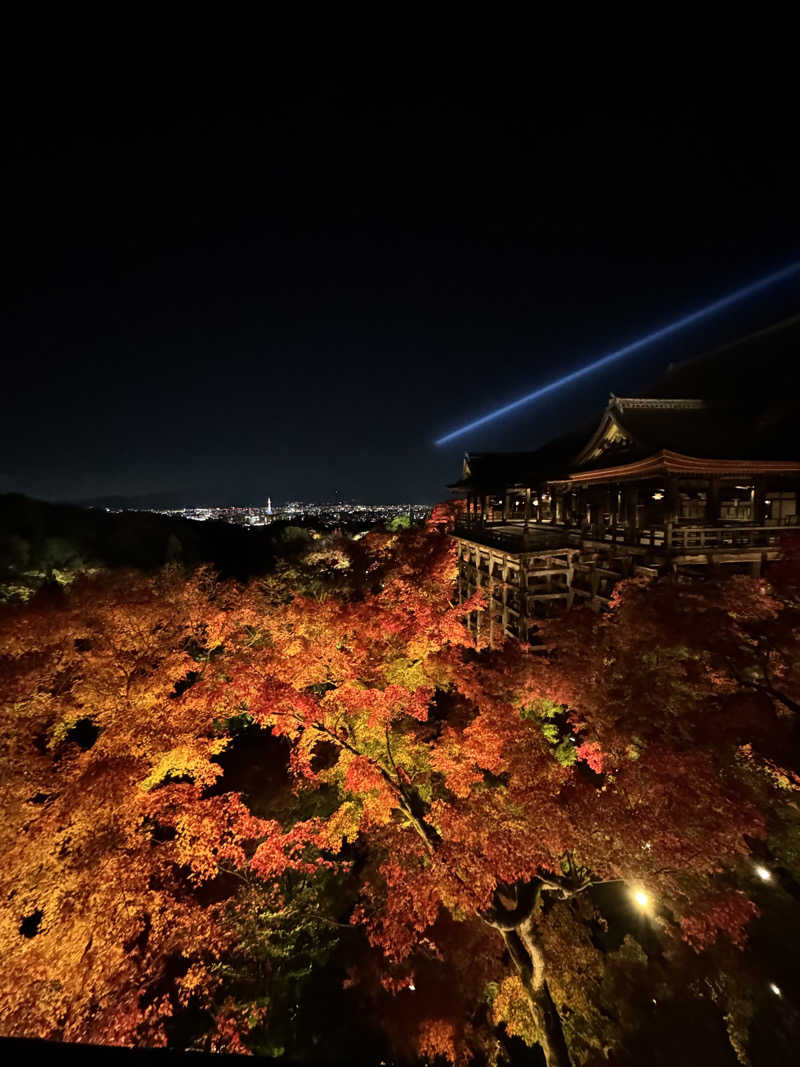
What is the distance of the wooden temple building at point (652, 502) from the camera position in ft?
48.5

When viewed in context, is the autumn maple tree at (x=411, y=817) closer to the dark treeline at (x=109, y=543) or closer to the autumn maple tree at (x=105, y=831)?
the autumn maple tree at (x=105, y=831)

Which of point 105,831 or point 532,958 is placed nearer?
point 105,831

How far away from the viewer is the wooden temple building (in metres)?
14.8

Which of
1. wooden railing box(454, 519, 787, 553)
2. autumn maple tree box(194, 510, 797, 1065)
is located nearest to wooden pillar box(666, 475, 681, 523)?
wooden railing box(454, 519, 787, 553)

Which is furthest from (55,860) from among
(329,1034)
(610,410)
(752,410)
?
(752,410)

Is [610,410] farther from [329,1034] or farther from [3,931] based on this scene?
[3,931]

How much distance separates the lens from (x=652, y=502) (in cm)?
2322

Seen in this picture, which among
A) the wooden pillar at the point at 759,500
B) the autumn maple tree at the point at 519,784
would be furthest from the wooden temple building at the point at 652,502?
the autumn maple tree at the point at 519,784

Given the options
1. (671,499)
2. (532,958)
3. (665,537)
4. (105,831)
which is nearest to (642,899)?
(532,958)

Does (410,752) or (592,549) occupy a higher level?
(592,549)

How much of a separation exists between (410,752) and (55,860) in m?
7.95

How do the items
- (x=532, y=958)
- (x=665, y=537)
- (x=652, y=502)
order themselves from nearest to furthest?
(x=532, y=958), (x=665, y=537), (x=652, y=502)

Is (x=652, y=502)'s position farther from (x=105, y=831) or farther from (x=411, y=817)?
(x=105, y=831)

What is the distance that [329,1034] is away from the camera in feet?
30.9
